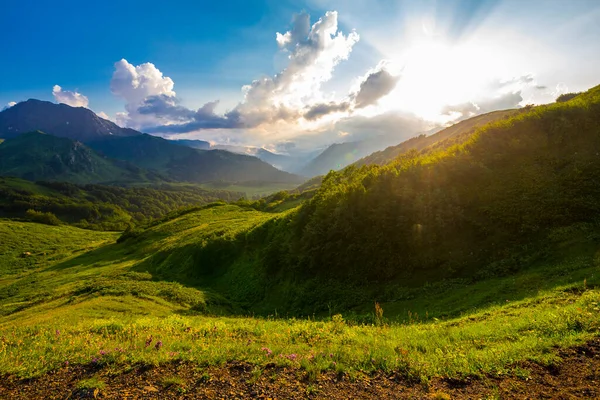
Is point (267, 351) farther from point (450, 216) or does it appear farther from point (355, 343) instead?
point (450, 216)

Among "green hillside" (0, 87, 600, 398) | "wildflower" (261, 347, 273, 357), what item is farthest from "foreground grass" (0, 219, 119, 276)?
"wildflower" (261, 347, 273, 357)

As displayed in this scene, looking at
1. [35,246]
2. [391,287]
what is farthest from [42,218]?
[391,287]

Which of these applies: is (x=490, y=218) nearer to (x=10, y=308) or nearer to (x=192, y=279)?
(x=192, y=279)

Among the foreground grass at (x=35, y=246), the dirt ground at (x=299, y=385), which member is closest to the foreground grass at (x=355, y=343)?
the dirt ground at (x=299, y=385)

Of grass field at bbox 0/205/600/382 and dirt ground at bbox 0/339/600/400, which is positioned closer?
dirt ground at bbox 0/339/600/400

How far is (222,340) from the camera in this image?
38.1ft

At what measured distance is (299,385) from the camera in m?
8.20

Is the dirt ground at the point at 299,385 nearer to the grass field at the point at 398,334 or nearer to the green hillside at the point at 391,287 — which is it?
the green hillside at the point at 391,287

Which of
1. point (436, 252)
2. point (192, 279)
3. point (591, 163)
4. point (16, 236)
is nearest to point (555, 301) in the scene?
point (436, 252)

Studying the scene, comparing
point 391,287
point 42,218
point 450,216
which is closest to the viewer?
point 391,287

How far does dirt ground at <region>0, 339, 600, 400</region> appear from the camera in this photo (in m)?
7.50

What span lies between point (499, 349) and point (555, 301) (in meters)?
5.37

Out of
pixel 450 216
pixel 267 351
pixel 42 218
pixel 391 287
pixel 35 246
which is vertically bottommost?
pixel 35 246

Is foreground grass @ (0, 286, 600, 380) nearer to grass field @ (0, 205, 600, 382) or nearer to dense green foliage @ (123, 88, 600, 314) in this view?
grass field @ (0, 205, 600, 382)
